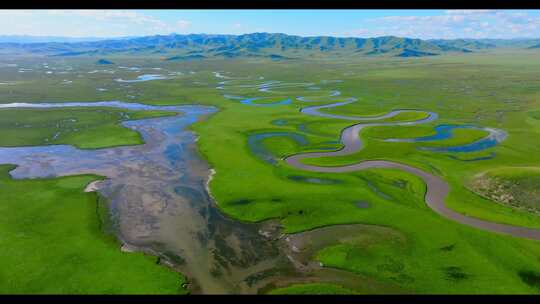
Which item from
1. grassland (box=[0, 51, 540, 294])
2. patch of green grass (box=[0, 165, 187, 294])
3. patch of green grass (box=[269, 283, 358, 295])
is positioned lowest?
patch of green grass (box=[0, 165, 187, 294])

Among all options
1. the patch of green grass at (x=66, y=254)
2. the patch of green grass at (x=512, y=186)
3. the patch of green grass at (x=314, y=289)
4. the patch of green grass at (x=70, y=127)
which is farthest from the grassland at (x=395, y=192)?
the patch of green grass at (x=70, y=127)

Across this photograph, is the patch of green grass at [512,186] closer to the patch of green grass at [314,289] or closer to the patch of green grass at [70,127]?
the patch of green grass at [314,289]

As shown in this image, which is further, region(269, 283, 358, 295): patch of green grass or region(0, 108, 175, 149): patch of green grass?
region(0, 108, 175, 149): patch of green grass

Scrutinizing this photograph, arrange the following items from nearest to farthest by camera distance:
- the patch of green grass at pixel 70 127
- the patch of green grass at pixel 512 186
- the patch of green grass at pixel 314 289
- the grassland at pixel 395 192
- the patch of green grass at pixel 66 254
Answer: the patch of green grass at pixel 314 289, the patch of green grass at pixel 66 254, the grassland at pixel 395 192, the patch of green grass at pixel 512 186, the patch of green grass at pixel 70 127

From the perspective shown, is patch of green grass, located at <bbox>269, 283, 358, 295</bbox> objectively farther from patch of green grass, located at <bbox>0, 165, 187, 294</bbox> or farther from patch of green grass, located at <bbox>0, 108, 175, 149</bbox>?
patch of green grass, located at <bbox>0, 108, 175, 149</bbox>

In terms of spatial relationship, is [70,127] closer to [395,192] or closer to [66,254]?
[66,254]

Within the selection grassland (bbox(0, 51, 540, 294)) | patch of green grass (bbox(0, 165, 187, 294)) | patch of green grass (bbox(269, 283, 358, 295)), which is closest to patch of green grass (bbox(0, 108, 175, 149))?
grassland (bbox(0, 51, 540, 294))

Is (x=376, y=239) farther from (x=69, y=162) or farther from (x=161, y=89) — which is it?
(x=161, y=89)

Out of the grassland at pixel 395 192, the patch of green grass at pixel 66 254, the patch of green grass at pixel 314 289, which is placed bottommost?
the patch of green grass at pixel 66 254

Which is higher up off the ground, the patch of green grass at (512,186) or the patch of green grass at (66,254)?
the patch of green grass at (512,186)
